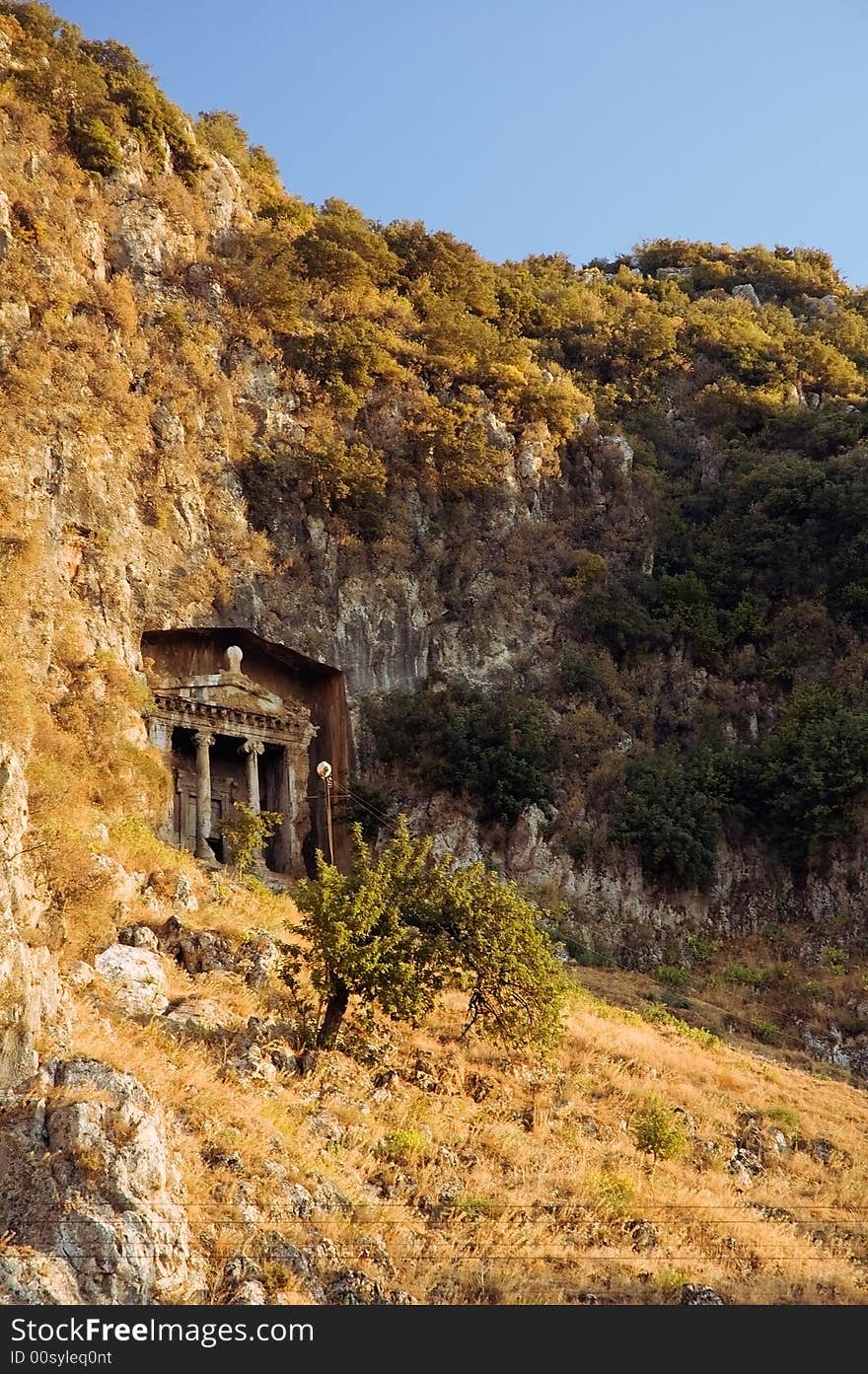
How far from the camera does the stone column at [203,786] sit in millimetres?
35031

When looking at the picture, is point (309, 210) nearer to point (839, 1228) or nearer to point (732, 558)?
point (732, 558)

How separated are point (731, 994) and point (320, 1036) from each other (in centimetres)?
1447

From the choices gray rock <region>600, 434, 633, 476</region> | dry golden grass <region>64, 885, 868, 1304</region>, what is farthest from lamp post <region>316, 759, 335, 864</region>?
gray rock <region>600, 434, 633, 476</region>

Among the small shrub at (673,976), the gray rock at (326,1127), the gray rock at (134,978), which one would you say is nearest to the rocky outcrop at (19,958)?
the gray rock at (134,978)

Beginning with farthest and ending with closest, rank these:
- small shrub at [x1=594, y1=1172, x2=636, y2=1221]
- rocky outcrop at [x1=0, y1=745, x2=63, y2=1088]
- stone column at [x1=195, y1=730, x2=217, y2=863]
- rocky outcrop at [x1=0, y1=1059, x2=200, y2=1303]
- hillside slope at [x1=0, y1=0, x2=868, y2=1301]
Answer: stone column at [x1=195, y1=730, x2=217, y2=863] → small shrub at [x1=594, y1=1172, x2=636, y2=1221] → hillside slope at [x1=0, y1=0, x2=868, y2=1301] → rocky outcrop at [x1=0, y1=745, x2=63, y2=1088] → rocky outcrop at [x1=0, y1=1059, x2=200, y2=1303]

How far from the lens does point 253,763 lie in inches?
1442

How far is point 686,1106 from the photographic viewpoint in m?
22.3

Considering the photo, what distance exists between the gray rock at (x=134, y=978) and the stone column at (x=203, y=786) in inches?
528

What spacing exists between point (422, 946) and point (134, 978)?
440 centimetres

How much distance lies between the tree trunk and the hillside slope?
17.4 inches

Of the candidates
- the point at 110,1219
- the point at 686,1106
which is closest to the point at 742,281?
the point at 686,1106

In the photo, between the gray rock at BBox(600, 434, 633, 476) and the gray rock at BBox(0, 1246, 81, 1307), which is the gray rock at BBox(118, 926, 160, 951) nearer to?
the gray rock at BBox(0, 1246, 81, 1307)

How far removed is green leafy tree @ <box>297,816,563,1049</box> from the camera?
2038 centimetres

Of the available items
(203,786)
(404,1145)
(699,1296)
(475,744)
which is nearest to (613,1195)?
(404,1145)
